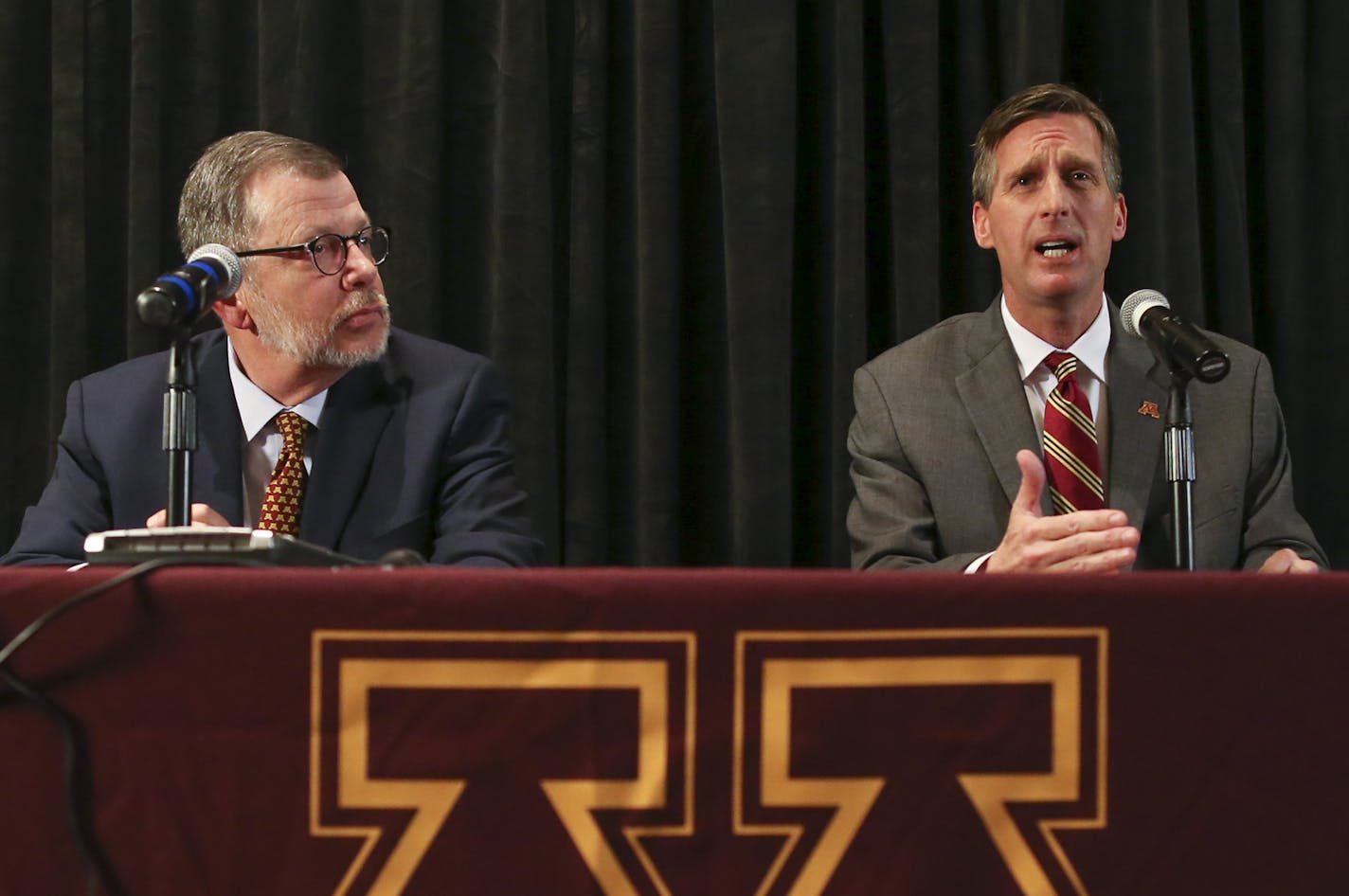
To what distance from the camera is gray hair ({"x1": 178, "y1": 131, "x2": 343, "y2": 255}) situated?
2.15 meters

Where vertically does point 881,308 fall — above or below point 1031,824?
above

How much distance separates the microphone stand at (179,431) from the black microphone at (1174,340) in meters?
1.13

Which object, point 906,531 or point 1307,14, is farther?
point 1307,14

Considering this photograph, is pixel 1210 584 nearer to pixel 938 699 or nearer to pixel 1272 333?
pixel 938 699

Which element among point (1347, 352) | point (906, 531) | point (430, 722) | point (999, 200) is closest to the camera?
point (430, 722)

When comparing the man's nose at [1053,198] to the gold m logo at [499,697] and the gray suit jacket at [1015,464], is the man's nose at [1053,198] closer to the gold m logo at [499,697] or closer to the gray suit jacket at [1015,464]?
the gray suit jacket at [1015,464]

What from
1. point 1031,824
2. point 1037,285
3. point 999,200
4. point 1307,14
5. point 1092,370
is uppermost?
point 1307,14

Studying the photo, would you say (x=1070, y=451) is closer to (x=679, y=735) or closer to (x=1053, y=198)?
(x=1053, y=198)

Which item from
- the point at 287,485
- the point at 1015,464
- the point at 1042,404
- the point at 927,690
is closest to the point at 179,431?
the point at 287,485

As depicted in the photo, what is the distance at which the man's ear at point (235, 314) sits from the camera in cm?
214

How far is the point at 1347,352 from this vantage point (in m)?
2.63

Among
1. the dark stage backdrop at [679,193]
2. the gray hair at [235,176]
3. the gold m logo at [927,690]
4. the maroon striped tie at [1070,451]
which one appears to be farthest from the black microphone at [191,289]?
the maroon striped tie at [1070,451]

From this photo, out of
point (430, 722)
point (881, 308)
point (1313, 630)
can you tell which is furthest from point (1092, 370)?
point (430, 722)

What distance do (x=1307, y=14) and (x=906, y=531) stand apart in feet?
4.83
